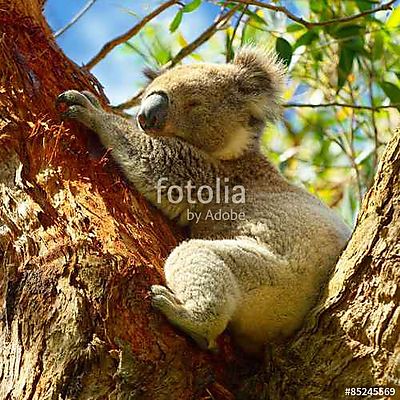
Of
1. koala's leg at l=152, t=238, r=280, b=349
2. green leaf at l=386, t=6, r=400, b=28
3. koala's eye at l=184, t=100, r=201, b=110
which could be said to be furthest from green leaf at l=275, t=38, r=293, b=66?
koala's leg at l=152, t=238, r=280, b=349

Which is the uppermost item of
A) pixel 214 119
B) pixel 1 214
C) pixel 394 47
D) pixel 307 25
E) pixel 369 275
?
pixel 394 47

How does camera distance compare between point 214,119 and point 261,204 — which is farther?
point 214,119

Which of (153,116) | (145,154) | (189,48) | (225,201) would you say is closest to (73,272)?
(145,154)

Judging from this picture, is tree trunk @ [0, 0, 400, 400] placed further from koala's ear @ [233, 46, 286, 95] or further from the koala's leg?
koala's ear @ [233, 46, 286, 95]

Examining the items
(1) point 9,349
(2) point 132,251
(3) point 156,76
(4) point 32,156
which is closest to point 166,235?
(2) point 132,251

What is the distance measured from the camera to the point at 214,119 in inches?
149

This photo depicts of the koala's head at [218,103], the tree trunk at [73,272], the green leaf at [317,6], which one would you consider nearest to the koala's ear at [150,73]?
the koala's head at [218,103]

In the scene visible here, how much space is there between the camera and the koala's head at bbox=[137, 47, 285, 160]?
3730mm

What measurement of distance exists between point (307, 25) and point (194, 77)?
0.77 metres

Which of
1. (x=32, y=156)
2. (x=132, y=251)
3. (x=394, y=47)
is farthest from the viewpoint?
(x=394, y=47)

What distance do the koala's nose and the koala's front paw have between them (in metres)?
0.43

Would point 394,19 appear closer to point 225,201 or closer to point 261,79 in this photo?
point 261,79

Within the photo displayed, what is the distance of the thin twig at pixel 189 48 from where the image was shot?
4461 millimetres

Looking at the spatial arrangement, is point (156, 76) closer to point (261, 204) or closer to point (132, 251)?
point (261, 204)
